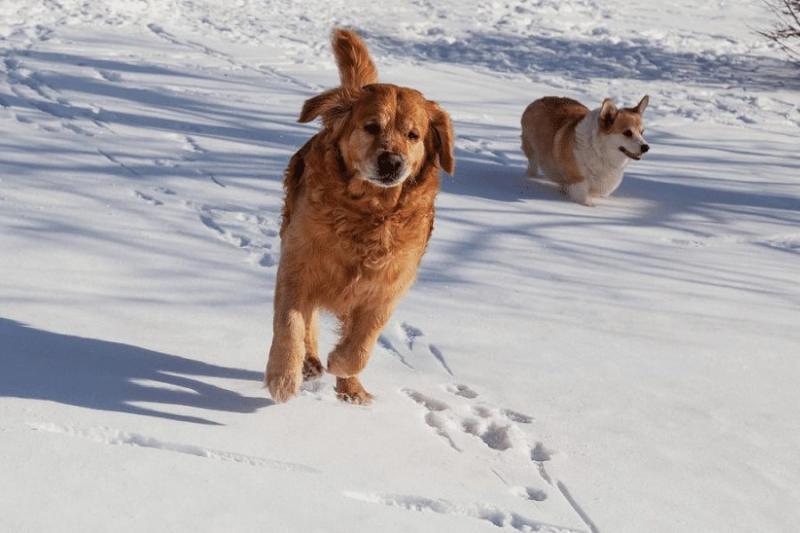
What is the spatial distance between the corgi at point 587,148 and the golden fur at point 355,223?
4098 mm

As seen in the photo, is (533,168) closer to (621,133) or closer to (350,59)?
(621,133)

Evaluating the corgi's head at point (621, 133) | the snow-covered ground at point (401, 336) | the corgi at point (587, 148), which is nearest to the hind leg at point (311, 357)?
the snow-covered ground at point (401, 336)

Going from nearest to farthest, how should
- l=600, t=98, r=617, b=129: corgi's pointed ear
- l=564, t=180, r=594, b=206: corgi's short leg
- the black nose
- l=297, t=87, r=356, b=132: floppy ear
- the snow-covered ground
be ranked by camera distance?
the snow-covered ground → the black nose → l=297, t=87, r=356, b=132: floppy ear → l=564, t=180, r=594, b=206: corgi's short leg → l=600, t=98, r=617, b=129: corgi's pointed ear

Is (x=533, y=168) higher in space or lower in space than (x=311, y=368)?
higher

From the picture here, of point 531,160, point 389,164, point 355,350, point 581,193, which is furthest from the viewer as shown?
point 531,160

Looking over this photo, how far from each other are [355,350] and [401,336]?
770 mm

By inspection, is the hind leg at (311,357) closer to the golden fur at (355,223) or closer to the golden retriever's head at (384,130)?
the golden fur at (355,223)

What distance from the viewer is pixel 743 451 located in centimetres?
379

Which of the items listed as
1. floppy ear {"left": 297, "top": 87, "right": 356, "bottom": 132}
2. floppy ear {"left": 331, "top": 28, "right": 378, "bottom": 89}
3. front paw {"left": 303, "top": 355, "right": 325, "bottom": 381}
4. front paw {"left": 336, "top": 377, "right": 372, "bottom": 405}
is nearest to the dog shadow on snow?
front paw {"left": 303, "top": 355, "right": 325, "bottom": 381}

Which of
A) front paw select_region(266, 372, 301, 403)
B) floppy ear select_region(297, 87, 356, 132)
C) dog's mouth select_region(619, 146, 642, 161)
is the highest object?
floppy ear select_region(297, 87, 356, 132)

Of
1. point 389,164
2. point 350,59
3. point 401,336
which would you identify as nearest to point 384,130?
point 389,164

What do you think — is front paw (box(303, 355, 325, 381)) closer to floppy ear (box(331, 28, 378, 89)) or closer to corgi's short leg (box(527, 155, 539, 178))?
floppy ear (box(331, 28, 378, 89))

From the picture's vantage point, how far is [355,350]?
12.9ft

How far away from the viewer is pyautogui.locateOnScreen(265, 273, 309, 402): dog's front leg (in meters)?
3.66
